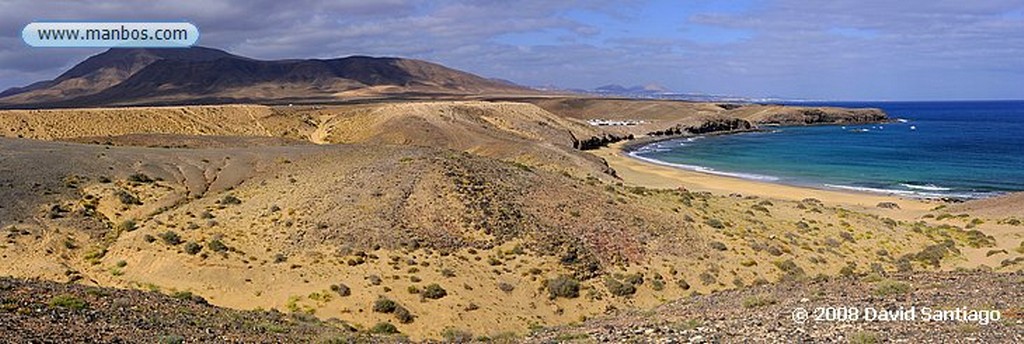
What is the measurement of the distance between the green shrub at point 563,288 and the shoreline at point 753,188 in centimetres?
2603

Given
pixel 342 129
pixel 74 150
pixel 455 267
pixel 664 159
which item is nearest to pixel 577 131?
pixel 664 159

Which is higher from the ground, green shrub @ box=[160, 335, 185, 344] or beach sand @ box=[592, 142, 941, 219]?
green shrub @ box=[160, 335, 185, 344]

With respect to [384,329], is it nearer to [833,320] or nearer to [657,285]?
[657,285]

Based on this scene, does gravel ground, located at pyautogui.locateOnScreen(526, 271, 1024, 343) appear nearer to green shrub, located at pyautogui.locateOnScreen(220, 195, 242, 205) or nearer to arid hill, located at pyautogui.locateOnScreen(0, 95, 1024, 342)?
arid hill, located at pyautogui.locateOnScreen(0, 95, 1024, 342)

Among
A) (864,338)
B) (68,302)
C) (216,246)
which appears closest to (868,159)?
(216,246)

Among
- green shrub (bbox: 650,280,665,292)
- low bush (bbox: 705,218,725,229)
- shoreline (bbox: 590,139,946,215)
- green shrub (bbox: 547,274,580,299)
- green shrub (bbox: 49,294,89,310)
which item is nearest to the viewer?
green shrub (bbox: 49,294,89,310)

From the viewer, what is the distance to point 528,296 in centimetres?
2397

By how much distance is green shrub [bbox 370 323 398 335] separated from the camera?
1991 cm

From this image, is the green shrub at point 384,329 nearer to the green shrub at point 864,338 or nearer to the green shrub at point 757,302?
the green shrub at point 757,302

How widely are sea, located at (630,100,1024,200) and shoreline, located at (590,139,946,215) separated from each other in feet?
10.0

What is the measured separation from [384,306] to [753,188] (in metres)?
42.2

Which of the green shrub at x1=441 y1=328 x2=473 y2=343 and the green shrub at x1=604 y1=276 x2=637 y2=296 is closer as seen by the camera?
the green shrub at x1=441 y1=328 x2=473 y2=343

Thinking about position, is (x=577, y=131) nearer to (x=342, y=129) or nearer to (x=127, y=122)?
(x=342, y=129)

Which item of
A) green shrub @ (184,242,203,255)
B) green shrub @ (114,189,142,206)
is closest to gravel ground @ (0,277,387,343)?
green shrub @ (184,242,203,255)
